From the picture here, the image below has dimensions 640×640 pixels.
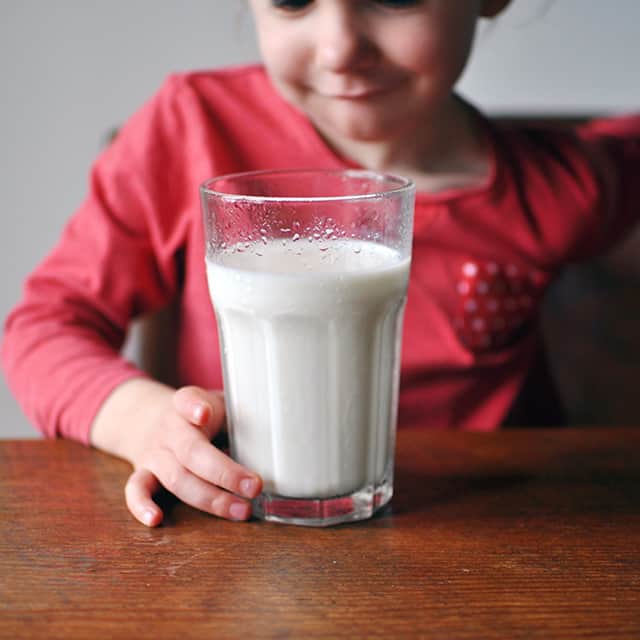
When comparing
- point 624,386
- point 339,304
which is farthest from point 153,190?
point 624,386

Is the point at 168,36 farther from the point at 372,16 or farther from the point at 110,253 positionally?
the point at 372,16

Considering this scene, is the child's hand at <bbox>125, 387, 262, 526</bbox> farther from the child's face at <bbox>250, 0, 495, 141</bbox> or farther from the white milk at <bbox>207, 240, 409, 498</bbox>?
the child's face at <bbox>250, 0, 495, 141</bbox>

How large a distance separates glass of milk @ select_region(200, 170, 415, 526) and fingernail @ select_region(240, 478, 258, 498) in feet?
0.03

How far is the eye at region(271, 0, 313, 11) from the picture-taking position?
67cm

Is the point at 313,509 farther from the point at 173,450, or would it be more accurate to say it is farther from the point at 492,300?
the point at 492,300

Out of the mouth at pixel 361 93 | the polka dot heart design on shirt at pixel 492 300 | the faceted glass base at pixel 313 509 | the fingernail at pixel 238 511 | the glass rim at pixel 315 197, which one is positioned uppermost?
the mouth at pixel 361 93

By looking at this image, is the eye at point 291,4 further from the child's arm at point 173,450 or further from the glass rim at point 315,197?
the child's arm at point 173,450

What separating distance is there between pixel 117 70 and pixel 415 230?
2.49ft

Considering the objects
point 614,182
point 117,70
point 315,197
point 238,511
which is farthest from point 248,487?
point 117,70

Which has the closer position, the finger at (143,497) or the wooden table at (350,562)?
the wooden table at (350,562)

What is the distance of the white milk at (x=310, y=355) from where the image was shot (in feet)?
1.66

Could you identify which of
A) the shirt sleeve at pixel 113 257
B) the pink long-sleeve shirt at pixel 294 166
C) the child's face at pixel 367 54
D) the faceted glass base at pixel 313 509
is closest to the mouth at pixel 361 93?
the child's face at pixel 367 54

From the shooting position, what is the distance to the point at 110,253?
0.89 m

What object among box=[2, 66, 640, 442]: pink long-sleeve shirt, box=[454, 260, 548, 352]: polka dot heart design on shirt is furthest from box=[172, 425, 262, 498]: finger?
box=[454, 260, 548, 352]: polka dot heart design on shirt
